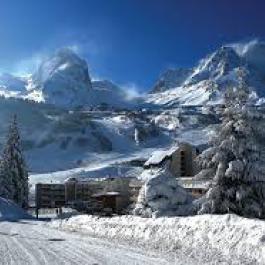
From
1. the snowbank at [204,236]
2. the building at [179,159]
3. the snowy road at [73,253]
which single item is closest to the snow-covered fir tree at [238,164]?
the snowbank at [204,236]

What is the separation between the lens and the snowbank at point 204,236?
18.0m

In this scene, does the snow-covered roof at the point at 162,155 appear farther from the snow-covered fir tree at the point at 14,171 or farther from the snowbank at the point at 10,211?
the snowbank at the point at 10,211

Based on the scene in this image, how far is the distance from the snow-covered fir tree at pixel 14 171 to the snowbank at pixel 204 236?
52395 mm

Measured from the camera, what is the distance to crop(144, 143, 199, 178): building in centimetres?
8681

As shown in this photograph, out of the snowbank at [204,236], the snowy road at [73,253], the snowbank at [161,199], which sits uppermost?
the snowbank at [161,199]

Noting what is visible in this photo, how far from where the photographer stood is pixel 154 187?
4547 centimetres

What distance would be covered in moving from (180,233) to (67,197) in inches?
3267

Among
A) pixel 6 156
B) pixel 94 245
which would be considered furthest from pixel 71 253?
pixel 6 156

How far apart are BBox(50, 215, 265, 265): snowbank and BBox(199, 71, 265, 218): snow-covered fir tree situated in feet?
33.7

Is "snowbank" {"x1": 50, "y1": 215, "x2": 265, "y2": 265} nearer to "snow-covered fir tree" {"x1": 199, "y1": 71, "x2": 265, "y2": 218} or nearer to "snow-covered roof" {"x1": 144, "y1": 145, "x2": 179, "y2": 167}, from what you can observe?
"snow-covered fir tree" {"x1": 199, "y1": 71, "x2": 265, "y2": 218}

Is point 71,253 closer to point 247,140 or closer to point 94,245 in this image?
point 94,245

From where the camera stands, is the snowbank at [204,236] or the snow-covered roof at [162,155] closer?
the snowbank at [204,236]

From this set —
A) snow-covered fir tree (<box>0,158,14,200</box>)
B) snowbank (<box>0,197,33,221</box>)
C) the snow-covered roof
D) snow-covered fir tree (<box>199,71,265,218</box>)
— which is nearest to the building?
the snow-covered roof

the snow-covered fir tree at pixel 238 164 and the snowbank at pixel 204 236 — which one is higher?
the snow-covered fir tree at pixel 238 164
